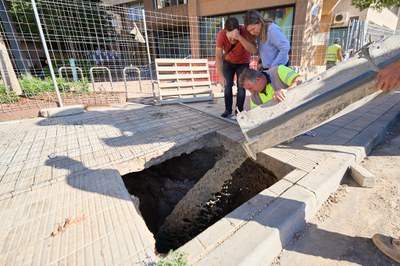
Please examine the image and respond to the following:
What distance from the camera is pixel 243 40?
3.22 meters

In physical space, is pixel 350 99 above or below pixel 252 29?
below

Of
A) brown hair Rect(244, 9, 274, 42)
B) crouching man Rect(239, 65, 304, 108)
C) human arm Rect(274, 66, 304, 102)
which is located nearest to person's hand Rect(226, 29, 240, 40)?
brown hair Rect(244, 9, 274, 42)

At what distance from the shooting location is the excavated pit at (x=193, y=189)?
109 inches

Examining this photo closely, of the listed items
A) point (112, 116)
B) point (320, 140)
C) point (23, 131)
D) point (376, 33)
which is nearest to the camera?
point (320, 140)

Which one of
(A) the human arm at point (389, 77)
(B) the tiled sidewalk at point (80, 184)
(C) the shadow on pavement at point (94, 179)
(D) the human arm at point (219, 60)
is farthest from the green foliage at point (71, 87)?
(A) the human arm at point (389, 77)

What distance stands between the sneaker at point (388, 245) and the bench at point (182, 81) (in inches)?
189

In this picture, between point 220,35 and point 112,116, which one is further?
point 112,116

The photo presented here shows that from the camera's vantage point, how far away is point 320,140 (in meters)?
2.82

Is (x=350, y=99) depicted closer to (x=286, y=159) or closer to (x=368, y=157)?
(x=286, y=159)

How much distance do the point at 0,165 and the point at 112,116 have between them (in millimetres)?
2232

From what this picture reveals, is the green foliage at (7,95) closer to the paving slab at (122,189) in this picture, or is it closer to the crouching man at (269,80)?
the paving slab at (122,189)

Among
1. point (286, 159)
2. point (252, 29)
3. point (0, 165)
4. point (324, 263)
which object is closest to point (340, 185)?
point (286, 159)

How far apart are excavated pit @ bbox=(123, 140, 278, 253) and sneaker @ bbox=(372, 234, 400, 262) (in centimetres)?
115

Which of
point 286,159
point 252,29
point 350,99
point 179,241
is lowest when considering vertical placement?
point 179,241
